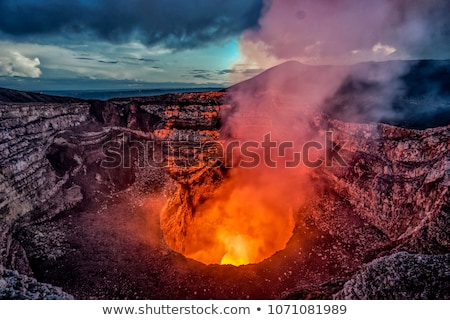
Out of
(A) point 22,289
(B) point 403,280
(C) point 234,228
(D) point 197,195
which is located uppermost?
(B) point 403,280

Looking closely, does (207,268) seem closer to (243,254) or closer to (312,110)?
(243,254)

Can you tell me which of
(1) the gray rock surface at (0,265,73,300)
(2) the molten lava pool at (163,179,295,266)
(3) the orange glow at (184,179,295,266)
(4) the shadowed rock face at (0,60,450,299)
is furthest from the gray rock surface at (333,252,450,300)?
(3) the orange glow at (184,179,295,266)

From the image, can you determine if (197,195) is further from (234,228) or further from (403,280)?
(403,280)

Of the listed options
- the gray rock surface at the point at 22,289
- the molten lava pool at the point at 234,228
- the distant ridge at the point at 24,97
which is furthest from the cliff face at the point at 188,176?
the distant ridge at the point at 24,97

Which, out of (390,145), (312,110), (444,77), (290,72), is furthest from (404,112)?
(290,72)

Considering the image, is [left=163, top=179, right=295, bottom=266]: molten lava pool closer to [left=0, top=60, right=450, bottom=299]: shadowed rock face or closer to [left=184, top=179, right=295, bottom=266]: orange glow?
[left=184, top=179, right=295, bottom=266]: orange glow
